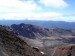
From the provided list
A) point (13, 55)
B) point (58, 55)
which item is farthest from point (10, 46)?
point (58, 55)

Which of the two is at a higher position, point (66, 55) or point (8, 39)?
point (8, 39)

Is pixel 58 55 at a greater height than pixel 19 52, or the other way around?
pixel 19 52

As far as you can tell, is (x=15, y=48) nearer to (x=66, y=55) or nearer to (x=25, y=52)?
(x=25, y=52)

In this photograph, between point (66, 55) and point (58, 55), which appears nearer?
point (66, 55)

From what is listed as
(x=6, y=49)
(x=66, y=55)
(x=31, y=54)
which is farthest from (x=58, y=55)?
(x=6, y=49)

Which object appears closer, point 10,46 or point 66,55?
point 10,46

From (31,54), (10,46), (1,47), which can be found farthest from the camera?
(31,54)

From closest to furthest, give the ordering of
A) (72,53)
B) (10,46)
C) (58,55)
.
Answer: (10,46) < (72,53) < (58,55)

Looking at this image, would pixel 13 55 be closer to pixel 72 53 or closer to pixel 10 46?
pixel 10 46

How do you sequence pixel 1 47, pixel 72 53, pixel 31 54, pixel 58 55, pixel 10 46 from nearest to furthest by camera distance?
pixel 1 47, pixel 10 46, pixel 31 54, pixel 72 53, pixel 58 55
